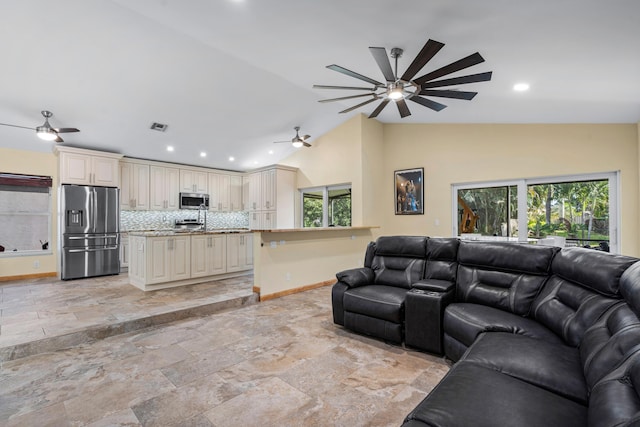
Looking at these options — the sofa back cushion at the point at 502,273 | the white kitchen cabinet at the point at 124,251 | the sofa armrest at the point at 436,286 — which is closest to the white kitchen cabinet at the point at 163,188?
the white kitchen cabinet at the point at 124,251

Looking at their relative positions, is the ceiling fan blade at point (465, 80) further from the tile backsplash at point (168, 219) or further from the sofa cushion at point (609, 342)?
the tile backsplash at point (168, 219)

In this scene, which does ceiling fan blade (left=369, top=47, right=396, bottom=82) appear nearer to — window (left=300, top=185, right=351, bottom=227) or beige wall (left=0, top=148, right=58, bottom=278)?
window (left=300, top=185, right=351, bottom=227)

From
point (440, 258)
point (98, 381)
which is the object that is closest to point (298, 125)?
point (440, 258)

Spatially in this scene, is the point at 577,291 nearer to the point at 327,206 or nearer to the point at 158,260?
the point at 158,260

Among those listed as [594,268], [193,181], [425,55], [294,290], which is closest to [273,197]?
[193,181]

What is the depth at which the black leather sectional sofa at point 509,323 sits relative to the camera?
1.21 metres

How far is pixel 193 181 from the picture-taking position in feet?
24.8

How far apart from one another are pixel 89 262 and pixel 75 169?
178 cm

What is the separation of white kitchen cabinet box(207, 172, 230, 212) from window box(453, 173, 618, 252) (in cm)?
573

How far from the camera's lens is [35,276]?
5832 millimetres

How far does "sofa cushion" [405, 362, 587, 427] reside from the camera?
3.84 feet

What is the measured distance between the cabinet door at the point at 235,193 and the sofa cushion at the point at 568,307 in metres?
7.28

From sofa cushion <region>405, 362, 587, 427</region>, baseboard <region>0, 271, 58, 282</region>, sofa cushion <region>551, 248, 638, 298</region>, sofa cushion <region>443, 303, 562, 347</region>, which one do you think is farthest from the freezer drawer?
sofa cushion <region>551, 248, 638, 298</region>

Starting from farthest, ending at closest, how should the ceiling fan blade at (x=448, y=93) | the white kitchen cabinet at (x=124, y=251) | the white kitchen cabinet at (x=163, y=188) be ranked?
the white kitchen cabinet at (x=163, y=188)
the white kitchen cabinet at (x=124, y=251)
the ceiling fan blade at (x=448, y=93)
